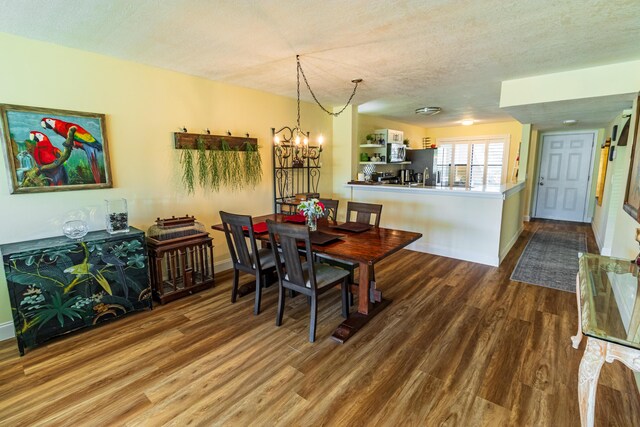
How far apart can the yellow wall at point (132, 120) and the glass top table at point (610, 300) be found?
11.6 ft

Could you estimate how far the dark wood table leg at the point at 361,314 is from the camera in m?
2.47

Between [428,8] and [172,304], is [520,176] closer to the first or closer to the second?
[428,8]

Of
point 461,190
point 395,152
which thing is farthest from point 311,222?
point 395,152

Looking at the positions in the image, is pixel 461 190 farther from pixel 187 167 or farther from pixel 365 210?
pixel 187 167

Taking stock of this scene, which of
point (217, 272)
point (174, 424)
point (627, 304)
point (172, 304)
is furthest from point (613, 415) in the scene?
point (217, 272)

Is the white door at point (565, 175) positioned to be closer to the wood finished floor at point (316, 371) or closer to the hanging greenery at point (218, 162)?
the wood finished floor at point (316, 371)

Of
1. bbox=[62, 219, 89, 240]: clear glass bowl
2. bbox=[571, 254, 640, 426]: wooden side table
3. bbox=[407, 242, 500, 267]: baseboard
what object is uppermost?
bbox=[62, 219, 89, 240]: clear glass bowl

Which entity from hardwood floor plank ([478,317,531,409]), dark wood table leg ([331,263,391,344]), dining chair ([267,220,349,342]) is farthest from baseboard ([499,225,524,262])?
dining chair ([267,220,349,342])

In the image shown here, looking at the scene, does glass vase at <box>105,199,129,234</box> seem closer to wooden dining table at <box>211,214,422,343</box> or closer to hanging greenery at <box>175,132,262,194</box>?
hanging greenery at <box>175,132,262,194</box>

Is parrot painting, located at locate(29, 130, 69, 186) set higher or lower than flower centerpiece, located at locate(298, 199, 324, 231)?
higher

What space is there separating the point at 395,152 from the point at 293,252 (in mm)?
4879

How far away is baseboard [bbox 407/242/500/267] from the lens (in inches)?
163

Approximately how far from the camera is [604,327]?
51.7 inches

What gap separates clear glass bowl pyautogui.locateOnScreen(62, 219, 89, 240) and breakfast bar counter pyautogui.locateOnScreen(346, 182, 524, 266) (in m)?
3.74
